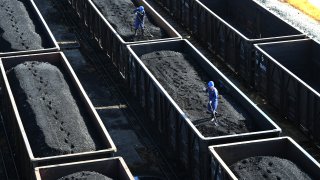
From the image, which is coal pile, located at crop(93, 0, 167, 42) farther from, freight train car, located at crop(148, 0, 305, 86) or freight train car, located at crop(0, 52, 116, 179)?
freight train car, located at crop(0, 52, 116, 179)

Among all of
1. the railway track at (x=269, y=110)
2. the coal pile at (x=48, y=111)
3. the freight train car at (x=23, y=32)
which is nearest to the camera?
the coal pile at (x=48, y=111)

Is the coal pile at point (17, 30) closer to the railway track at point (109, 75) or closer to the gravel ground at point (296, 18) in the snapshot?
the railway track at point (109, 75)

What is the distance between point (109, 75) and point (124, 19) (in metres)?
2.85

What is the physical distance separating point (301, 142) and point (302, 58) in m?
4.28

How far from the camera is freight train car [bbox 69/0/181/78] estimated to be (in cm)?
2666

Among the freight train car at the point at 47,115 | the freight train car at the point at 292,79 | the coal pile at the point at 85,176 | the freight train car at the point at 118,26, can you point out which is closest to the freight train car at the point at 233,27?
the freight train car at the point at 292,79

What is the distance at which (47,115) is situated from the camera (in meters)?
19.8

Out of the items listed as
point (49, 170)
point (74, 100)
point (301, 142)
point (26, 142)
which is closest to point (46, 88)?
point (74, 100)

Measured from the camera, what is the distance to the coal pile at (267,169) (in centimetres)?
1720

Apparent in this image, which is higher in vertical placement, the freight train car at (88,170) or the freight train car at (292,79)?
the freight train car at (88,170)

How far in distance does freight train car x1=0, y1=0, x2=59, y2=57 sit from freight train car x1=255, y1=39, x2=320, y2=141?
7.59 m

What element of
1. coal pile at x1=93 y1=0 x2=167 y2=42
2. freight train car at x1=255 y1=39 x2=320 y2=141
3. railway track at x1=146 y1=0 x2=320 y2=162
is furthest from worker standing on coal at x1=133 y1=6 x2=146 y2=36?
freight train car at x1=255 y1=39 x2=320 y2=141

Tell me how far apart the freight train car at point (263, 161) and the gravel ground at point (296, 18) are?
13.9 meters

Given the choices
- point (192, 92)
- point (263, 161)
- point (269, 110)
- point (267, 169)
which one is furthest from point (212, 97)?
point (269, 110)
